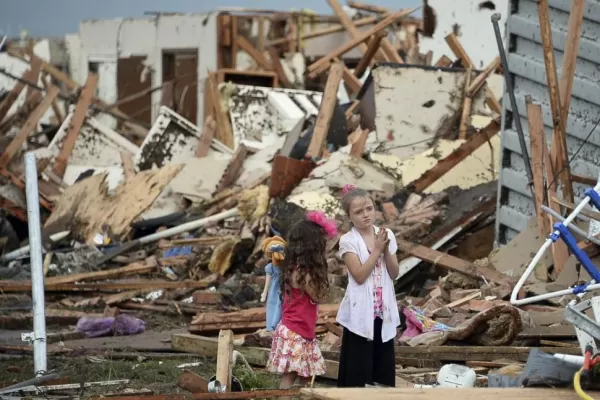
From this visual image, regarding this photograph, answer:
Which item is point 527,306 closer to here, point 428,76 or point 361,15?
point 428,76

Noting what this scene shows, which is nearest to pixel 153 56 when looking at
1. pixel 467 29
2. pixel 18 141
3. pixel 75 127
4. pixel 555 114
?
pixel 467 29

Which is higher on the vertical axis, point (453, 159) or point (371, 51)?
point (371, 51)

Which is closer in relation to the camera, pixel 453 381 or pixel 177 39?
pixel 453 381

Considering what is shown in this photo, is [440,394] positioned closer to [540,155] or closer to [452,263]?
[540,155]

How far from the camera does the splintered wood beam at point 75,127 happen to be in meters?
20.8

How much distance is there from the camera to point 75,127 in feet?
68.9

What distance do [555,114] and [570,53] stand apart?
1.86 ft

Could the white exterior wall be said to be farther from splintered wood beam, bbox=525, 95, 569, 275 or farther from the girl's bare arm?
the girl's bare arm

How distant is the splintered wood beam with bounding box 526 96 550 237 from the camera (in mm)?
10922

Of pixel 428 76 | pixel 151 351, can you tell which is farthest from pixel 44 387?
pixel 428 76

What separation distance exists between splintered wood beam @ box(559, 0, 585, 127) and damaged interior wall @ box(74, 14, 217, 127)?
22.8m

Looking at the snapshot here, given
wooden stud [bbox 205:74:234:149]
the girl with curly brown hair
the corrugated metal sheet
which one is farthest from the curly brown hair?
wooden stud [bbox 205:74:234:149]

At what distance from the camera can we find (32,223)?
327 inches

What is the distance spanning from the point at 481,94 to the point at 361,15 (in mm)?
18565
